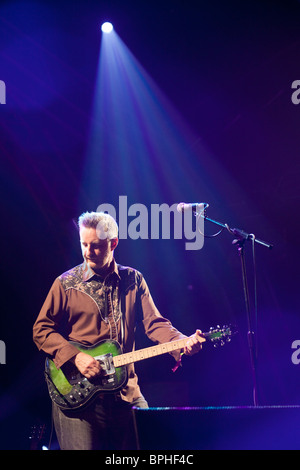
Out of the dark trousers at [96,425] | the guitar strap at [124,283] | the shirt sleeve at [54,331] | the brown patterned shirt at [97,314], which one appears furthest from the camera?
the guitar strap at [124,283]

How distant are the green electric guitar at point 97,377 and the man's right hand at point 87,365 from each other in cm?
4

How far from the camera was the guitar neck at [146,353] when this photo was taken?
10.4ft

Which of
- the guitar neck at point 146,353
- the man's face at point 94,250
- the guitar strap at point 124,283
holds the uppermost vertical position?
the man's face at point 94,250

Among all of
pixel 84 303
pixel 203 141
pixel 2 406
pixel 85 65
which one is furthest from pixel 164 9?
pixel 2 406

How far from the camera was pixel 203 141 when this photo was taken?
5027 mm

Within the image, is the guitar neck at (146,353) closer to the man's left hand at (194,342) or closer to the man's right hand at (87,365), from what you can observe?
the man's left hand at (194,342)

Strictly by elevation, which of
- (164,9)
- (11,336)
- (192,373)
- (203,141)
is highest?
(164,9)

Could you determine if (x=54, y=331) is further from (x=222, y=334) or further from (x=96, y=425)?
(x=222, y=334)

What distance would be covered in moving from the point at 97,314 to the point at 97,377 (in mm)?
476

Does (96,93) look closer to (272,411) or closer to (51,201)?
(51,201)

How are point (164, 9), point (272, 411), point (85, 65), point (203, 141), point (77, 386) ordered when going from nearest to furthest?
point (272, 411) → point (77, 386) → point (164, 9) → point (85, 65) → point (203, 141)

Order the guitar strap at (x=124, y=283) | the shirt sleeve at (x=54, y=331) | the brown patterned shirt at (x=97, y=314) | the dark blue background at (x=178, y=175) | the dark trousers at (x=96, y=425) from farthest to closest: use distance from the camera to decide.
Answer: the dark blue background at (x=178, y=175), the guitar strap at (x=124, y=283), the brown patterned shirt at (x=97, y=314), the shirt sleeve at (x=54, y=331), the dark trousers at (x=96, y=425)

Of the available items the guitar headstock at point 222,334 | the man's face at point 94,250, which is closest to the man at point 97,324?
the man's face at point 94,250
